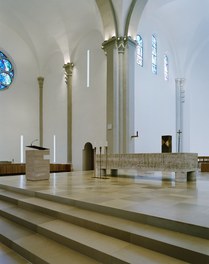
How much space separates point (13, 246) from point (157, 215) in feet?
5.93

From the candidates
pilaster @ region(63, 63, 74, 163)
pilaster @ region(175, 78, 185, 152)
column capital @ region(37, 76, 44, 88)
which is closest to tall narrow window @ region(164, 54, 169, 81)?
pilaster @ region(175, 78, 185, 152)

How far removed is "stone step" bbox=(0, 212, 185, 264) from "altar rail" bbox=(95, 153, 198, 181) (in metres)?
3.27

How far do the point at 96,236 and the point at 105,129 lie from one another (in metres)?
8.63

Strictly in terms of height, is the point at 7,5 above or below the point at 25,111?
above

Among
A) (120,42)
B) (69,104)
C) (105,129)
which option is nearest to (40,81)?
(69,104)

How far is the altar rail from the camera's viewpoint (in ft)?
19.0

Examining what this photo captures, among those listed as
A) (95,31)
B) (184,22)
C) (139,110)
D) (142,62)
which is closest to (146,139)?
(139,110)

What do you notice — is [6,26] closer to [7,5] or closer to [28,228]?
[7,5]

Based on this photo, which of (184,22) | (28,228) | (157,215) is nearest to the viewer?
(157,215)

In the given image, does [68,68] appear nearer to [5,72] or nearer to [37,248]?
[5,72]

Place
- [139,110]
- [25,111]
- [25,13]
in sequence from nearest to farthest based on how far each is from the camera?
[139,110], [25,13], [25,111]

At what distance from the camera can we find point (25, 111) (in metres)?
15.7

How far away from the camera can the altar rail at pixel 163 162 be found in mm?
5789

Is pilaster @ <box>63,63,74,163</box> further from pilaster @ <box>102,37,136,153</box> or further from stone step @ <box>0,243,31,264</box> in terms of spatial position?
stone step @ <box>0,243,31,264</box>
